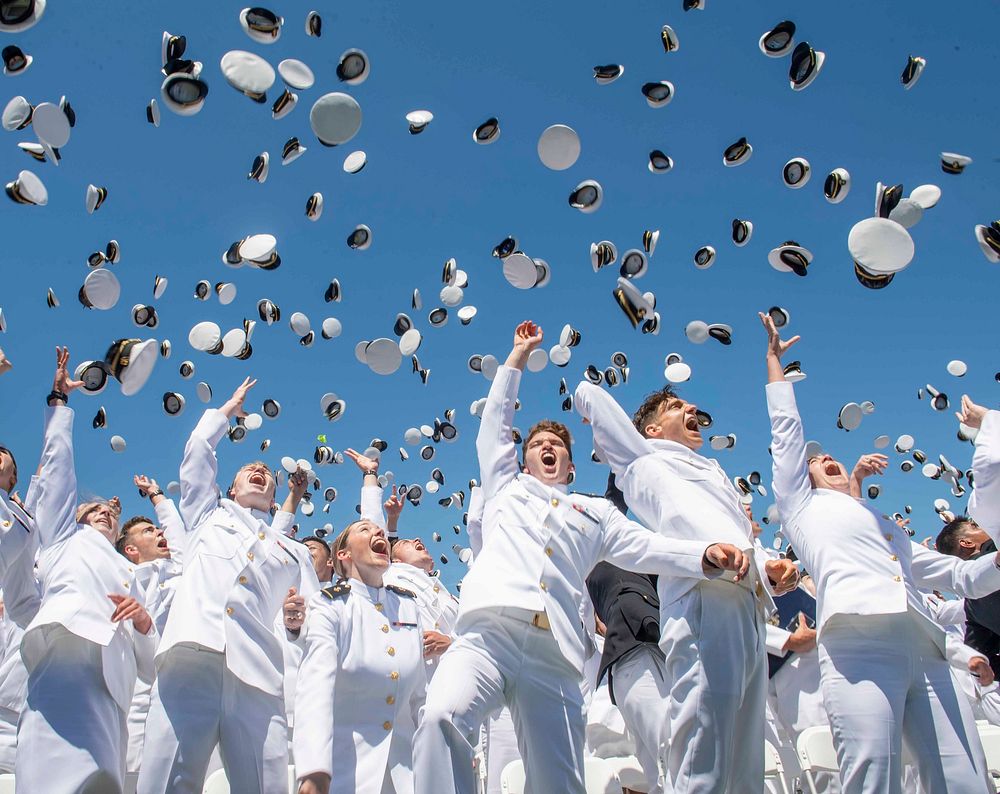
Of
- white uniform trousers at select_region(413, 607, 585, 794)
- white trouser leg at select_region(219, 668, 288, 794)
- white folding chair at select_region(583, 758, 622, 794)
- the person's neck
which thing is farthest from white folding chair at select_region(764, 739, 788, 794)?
white trouser leg at select_region(219, 668, 288, 794)

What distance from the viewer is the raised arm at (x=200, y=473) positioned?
16.9 ft

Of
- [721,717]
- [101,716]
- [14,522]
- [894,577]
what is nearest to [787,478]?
[894,577]

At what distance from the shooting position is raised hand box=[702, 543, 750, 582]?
3.61 meters

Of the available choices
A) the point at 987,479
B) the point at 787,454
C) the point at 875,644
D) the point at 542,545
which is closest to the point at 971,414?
the point at 987,479

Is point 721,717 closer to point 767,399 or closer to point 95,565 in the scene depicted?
point 767,399

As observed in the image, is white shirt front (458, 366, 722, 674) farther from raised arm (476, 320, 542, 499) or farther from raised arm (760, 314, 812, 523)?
raised arm (760, 314, 812, 523)

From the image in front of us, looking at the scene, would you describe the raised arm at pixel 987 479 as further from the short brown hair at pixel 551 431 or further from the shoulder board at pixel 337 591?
the shoulder board at pixel 337 591

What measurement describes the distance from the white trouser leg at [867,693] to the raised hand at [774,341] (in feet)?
5.68

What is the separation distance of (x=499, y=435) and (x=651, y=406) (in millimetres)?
1384

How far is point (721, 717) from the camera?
365 centimetres

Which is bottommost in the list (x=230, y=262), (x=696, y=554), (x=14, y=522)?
(x=696, y=554)

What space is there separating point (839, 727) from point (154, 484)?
19.4 ft

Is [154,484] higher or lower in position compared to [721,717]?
higher

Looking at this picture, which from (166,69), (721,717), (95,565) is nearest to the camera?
(721,717)
